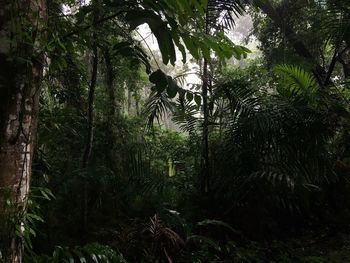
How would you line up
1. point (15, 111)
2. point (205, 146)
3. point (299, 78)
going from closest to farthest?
1. point (15, 111)
2. point (299, 78)
3. point (205, 146)

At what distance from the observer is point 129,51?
146cm

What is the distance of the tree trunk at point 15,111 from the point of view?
48.7 inches

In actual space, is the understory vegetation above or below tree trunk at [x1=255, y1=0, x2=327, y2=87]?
below

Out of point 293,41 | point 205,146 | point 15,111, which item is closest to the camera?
point 15,111

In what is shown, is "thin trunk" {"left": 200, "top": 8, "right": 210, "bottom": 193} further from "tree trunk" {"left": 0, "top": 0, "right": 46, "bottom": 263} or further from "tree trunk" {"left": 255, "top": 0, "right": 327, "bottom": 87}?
"tree trunk" {"left": 0, "top": 0, "right": 46, "bottom": 263}

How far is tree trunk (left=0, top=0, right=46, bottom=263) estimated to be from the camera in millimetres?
1236

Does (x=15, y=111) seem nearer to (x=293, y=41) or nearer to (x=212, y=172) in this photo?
(x=212, y=172)

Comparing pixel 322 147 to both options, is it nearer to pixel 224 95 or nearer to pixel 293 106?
pixel 293 106

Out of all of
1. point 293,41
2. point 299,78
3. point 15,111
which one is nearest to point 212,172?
point 299,78

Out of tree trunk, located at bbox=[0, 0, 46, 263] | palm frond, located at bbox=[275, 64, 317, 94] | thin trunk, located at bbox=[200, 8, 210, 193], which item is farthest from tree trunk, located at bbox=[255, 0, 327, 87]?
tree trunk, located at bbox=[0, 0, 46, 263]

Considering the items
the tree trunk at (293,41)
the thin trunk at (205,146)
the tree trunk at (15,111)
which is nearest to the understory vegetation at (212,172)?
the thin trunk at (205,146)

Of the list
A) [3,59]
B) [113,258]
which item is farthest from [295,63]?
[3,59]

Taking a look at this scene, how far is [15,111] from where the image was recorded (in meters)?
1.27

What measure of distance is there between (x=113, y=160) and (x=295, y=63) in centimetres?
378
